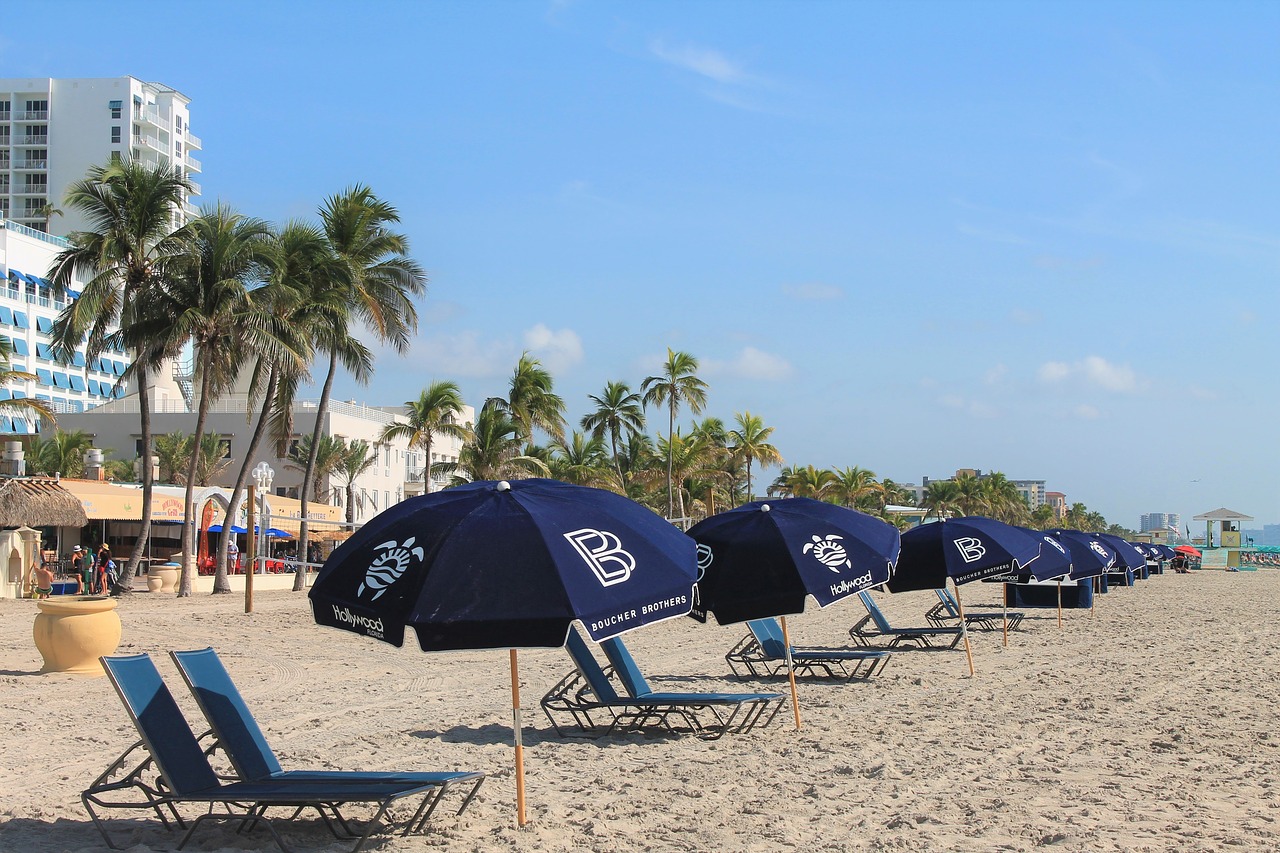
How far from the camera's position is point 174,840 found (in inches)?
235

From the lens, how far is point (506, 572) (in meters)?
5.46

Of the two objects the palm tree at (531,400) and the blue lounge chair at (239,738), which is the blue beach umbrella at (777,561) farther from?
the palm tree at (531,400)

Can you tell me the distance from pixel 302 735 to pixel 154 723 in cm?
342

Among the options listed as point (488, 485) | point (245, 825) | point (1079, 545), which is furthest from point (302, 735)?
point (1079, 545)

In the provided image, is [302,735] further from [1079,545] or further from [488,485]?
[1079,545]

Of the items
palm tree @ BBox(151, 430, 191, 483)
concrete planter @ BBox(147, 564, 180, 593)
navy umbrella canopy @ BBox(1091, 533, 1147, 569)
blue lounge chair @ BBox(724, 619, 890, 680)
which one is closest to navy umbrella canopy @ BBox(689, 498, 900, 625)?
blue lounge chair @ BBox(724, 619, 890, 680)

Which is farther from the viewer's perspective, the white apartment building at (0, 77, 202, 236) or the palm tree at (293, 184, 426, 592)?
the white apartment building at (0, 77, 202, 236)

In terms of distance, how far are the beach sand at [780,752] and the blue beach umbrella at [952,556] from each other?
1.06 meters

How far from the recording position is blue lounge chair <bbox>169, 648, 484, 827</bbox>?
5883mm

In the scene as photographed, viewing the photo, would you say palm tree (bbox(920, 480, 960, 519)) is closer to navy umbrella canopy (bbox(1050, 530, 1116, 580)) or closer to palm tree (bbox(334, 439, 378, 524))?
palm tree (bbox(334, 439, 378, 524))

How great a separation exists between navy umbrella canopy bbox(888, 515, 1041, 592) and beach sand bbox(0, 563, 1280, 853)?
3.53ft

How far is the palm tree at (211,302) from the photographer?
28188 millimetres

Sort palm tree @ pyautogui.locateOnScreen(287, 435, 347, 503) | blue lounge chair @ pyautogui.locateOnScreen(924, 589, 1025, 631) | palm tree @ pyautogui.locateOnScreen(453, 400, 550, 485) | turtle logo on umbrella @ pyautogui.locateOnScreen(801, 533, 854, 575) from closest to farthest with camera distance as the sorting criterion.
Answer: turtle logo on umbrella @ pyautogui.locateOnScreen(801, 533, 854, 575) → blue lounge chair @ pyautogui.locateOnScreen(924, 589, 1025, 631) → palm tree @ pyautogui.locateOnScreen(453, 400, 550, 485) → palm tree @ pyautogui.locateOnScreen(287, 435, 347, 503)

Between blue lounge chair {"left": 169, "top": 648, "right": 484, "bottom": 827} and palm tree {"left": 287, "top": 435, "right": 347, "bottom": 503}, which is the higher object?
palm tree {"left": 287, "top": 435, "right": 347, "bottom": 503}
